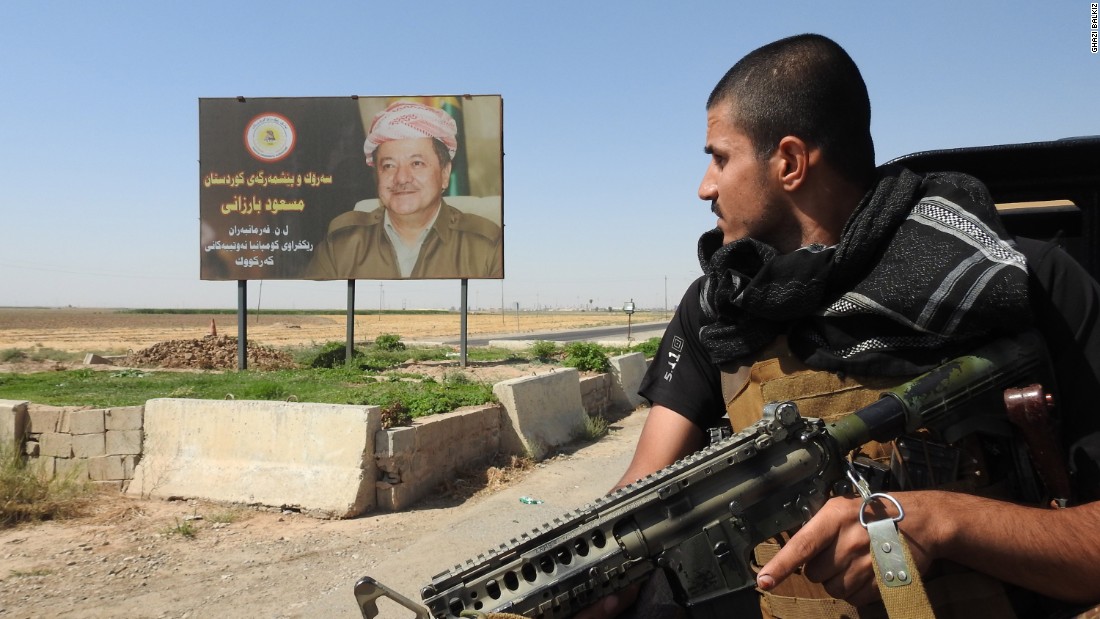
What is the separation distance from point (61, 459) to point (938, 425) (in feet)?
25.3

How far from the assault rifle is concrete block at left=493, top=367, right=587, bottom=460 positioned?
6.71 metres

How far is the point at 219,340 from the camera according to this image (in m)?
16.8

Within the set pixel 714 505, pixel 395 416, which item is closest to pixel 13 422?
pixel 395 416

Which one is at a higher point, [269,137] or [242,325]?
[269,137]

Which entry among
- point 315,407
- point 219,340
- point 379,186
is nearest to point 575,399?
point 315,407

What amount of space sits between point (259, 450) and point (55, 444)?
2132mm

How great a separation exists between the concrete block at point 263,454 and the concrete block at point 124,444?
85 millimetres

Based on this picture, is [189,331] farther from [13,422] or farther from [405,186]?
[13,422]

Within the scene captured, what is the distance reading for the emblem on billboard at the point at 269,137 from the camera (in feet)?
46.4

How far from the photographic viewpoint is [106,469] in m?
6.96

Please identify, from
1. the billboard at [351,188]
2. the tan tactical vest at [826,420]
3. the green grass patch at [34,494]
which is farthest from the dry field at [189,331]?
the tan tactical vest at [826,420]

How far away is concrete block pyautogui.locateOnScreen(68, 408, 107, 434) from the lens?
6.98 metres

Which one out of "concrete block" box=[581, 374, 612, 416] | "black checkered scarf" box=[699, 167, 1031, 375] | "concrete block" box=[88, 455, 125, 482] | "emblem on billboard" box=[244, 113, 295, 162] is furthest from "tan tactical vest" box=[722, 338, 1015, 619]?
"emblem on billboard" box=[244, 113, 295, 162]

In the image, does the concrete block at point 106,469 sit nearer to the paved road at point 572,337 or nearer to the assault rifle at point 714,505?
the assault rifle at point 714,505
